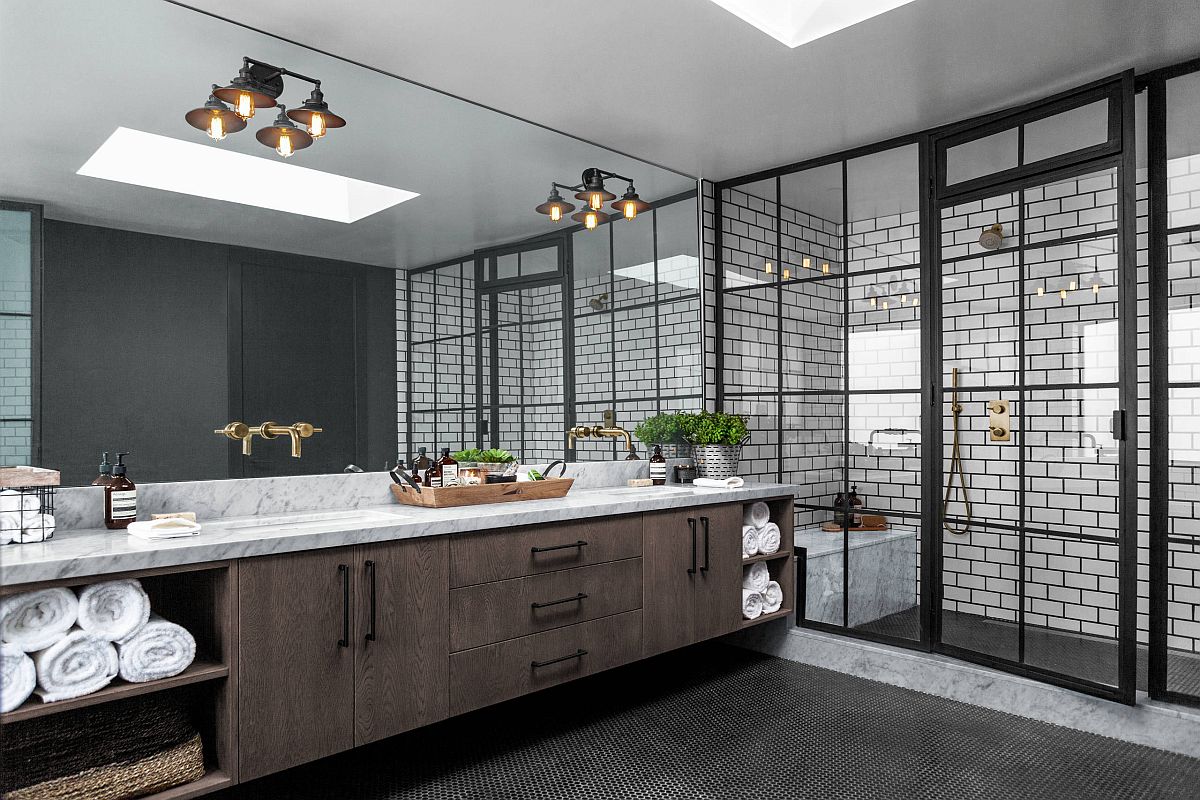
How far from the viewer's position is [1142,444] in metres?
3.34

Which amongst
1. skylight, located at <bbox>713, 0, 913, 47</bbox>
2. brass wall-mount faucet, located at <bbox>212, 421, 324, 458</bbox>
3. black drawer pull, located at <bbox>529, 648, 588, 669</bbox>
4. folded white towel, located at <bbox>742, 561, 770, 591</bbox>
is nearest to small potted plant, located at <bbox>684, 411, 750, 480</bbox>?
folded white towel, located at <bbox>742, 561, 770, 591</bbox>

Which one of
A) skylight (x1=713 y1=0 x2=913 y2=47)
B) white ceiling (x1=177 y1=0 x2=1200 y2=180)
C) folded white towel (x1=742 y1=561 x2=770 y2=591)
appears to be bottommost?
folded white towel (x1=742 y1=561 x2=770 y2=591)

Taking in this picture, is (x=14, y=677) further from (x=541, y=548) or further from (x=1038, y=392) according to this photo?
(x=1038, y=392)

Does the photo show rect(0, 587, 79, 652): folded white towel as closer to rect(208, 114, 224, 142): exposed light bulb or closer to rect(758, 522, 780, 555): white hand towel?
rect(208, 114, 224, 142): exposed light bulb

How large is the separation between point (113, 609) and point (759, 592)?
2.67 m

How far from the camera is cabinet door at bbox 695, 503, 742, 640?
3291 mm

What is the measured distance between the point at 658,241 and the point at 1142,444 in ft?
7.83

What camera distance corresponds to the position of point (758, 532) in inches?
144

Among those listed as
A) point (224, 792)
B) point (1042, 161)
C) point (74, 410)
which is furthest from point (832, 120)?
point (224, 792)

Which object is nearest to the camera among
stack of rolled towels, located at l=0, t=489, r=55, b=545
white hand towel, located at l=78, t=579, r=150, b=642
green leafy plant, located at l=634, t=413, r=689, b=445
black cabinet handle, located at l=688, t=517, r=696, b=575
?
white hand towel, located at l=78, t=579, r=150, b=642

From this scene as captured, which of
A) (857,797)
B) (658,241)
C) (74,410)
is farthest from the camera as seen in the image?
(658,241)

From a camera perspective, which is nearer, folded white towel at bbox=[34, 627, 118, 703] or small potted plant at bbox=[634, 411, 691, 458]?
folded white towel at bbox=[34, 627, 118, 703]

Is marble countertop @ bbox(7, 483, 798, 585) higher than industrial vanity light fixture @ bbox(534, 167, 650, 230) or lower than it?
lower

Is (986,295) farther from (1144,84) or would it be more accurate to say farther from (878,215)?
(1144,84)
